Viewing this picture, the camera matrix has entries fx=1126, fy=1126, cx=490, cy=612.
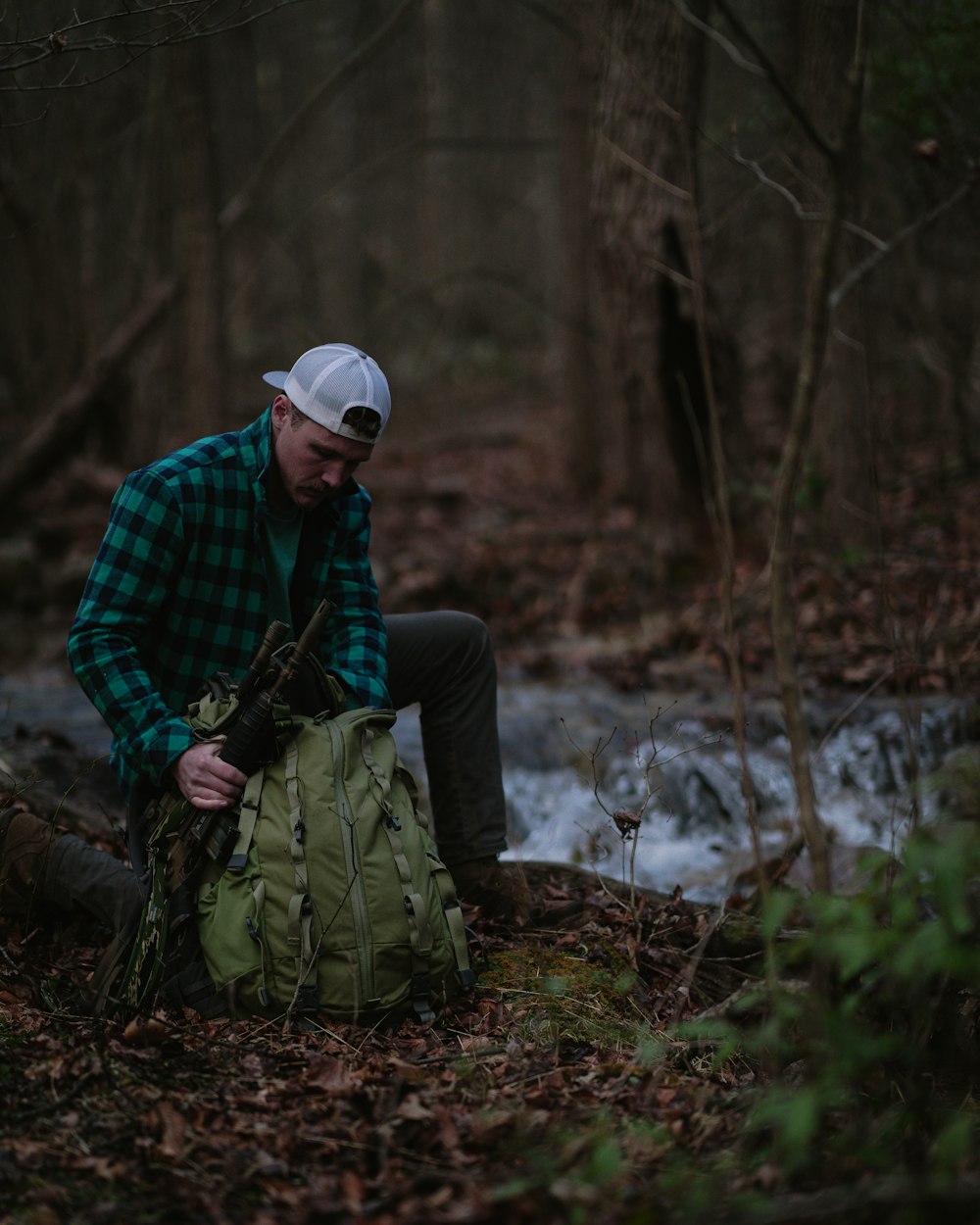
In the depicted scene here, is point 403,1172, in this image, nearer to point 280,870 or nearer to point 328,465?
point 280,870

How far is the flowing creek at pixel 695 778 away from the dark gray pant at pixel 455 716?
Result: 4.99 feet

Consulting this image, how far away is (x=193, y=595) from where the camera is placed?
350 centimetres

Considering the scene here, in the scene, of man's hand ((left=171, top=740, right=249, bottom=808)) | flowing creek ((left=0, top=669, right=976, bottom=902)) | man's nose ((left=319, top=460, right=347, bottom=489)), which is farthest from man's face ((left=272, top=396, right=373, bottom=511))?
flowing creek ((left=0, top=669, right=976, bottom=902))

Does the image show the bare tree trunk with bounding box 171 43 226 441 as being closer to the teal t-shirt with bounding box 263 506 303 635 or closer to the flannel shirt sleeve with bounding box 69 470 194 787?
the teal t-shirt with bounding box 263 506 303 635

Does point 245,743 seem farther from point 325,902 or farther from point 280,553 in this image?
point 280,553

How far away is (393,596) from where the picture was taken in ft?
29.9

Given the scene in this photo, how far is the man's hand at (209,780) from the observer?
3.08m

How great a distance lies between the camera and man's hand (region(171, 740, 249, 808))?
308 centimetres

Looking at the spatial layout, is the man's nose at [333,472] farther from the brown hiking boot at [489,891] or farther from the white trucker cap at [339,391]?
the brown hiking boot at [489,891]

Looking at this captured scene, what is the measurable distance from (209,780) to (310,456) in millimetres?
1021

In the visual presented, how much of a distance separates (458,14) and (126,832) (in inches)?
939

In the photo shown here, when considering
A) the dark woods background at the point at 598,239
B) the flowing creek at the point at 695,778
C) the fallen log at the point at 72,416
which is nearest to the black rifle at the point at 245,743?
the dark woods background at the point at 598,239

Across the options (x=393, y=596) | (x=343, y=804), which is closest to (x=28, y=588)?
(x=393, y=596)

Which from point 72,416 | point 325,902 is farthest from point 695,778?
point 72,416
